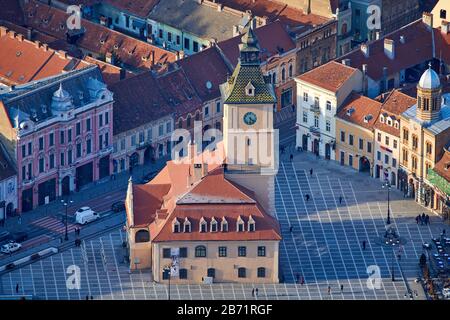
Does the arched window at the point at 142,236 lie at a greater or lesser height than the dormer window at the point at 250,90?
lesser

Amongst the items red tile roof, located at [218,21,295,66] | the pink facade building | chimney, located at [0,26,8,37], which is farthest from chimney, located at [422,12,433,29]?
chimney, located at [0,26,8,37]

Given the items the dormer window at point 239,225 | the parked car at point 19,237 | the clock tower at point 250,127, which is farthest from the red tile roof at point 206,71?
the dormer window at point 239,225

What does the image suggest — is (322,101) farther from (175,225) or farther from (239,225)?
(175,225)

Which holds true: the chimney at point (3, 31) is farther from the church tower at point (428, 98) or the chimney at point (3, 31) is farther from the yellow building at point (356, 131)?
the church tower at point (428, 98)

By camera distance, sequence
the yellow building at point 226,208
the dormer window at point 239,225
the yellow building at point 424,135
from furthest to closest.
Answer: the yellow building at point 424,135 < the yellow building at point 226,208 < the dormer window at point 239,225

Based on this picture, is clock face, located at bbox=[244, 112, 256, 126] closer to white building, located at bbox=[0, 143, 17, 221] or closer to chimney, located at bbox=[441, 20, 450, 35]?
white building, located at bbox=[0, 143, 17, 221]

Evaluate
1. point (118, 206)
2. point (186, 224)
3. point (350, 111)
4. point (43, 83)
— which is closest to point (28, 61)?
point (43, 83)
